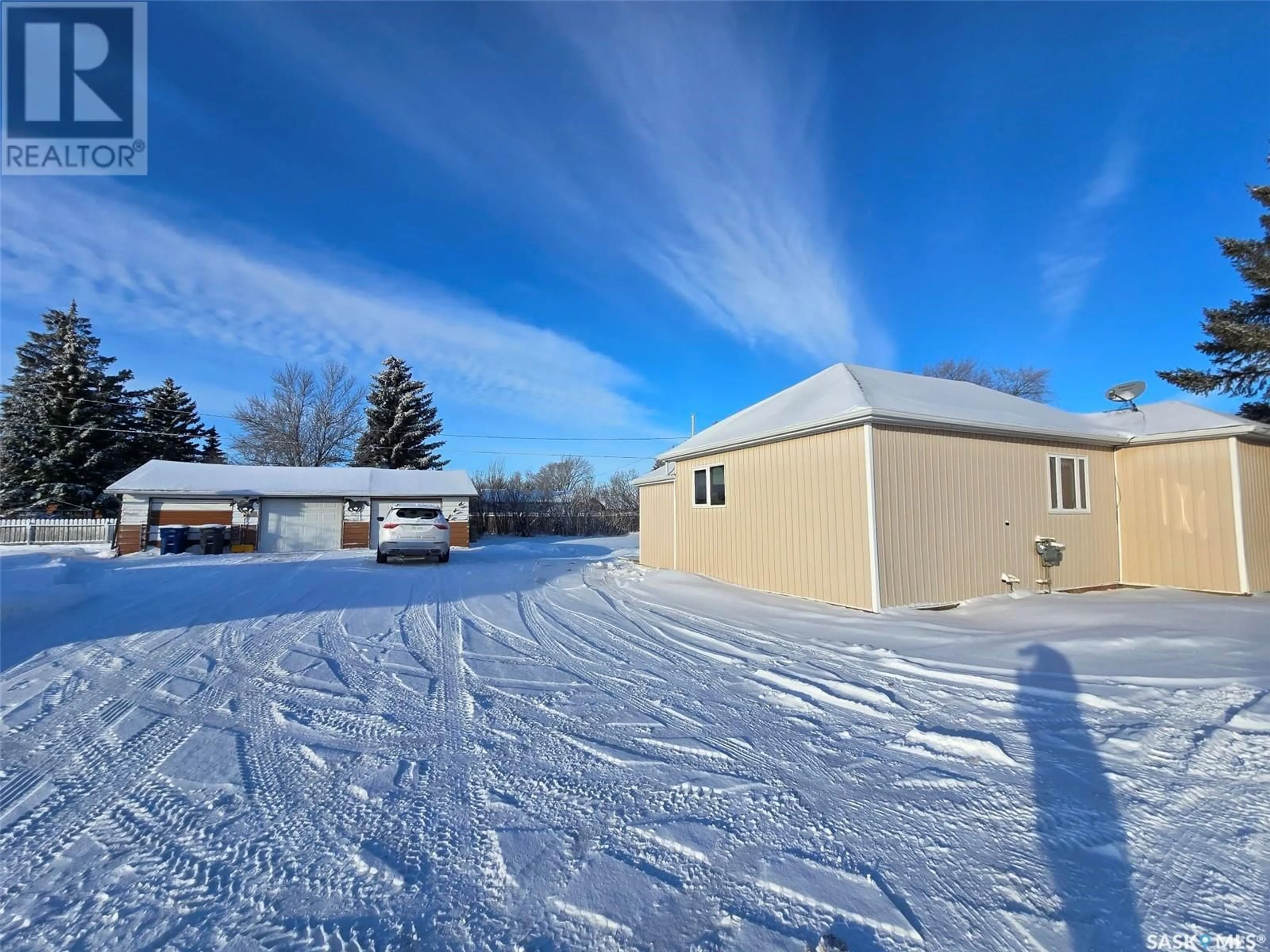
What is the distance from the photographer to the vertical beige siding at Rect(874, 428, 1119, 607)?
7.62 m

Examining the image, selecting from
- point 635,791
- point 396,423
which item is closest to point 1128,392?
point 635,791

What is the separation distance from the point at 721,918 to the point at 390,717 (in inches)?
107

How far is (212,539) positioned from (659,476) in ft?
49.4

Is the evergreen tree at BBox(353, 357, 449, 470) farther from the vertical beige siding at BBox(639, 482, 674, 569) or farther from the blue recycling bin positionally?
the vertical beige siding at BBox(639, 482, 674, 569)

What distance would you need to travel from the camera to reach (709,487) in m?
11.3

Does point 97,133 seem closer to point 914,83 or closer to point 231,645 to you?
point 231,645

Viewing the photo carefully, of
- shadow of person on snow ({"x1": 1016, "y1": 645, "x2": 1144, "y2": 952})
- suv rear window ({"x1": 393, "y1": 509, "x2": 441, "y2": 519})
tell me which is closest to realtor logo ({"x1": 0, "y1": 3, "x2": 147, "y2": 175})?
suv rear window ({"x1": 393, "y1": 509, "x2": 441, "y2": 519})

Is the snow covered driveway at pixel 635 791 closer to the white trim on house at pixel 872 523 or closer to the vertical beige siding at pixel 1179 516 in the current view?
the white trim on house at pixel 872 523

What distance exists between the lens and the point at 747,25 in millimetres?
8156

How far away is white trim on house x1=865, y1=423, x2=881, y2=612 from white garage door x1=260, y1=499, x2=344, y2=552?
19.2 meters

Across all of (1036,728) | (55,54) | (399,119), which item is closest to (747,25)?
(399,119)

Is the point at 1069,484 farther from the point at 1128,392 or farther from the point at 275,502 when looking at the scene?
the point at 275,502

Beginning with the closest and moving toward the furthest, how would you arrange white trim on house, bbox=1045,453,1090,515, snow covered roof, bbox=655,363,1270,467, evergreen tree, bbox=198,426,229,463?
snow covered roof, bbox=655,363,1270,467
white trim on house, bbox=1045,453,1090,515
evergreen tree, bbox=198,426,229,463

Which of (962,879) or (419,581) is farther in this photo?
(419,581)
